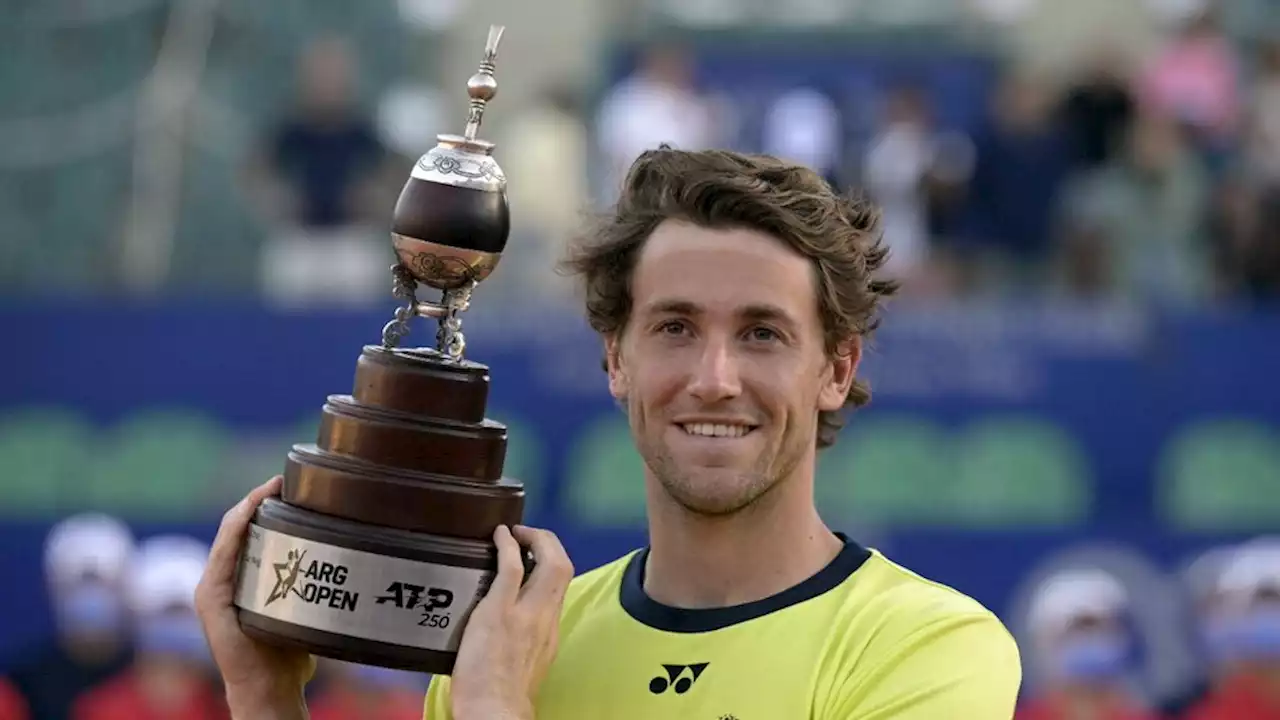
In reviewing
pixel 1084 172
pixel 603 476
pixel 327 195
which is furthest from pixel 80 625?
pixel 1084 172

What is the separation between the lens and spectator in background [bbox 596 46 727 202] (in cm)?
1232

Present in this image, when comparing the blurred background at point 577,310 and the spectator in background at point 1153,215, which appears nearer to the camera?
the blurred background at point 577,310

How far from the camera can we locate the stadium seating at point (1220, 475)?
34.0ft

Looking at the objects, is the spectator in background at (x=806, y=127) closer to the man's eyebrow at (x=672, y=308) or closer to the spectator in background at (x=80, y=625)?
the spectator in background at (x=80, y=625)

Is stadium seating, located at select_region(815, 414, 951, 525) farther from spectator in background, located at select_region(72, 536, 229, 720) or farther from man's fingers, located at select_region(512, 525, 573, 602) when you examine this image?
man's fingers, located at select_region(512, 525, 573, 602)

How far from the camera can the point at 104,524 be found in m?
10.2

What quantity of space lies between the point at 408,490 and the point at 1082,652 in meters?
5.35

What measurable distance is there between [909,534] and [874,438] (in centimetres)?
98

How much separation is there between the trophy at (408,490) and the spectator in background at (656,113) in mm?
8212

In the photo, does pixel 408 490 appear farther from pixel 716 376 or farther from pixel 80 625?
pixel 80 625

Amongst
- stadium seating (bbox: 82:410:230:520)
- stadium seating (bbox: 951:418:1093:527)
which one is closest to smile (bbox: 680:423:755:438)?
stadium seating (bbox: 951:418:1093:527)

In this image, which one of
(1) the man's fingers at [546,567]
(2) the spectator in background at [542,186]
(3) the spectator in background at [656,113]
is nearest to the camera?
(1) the man's fingers at [546,567]

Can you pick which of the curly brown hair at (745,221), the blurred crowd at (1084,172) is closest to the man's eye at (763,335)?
the curly brown hair at (745,221)

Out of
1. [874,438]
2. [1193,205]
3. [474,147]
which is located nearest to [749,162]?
[474,147]
